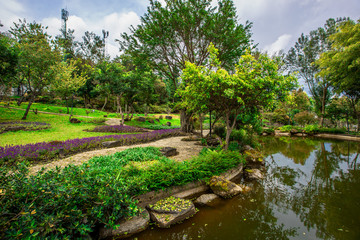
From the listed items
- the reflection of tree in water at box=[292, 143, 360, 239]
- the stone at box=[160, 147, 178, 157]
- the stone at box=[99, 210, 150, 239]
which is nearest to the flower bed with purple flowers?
the stone at box=[160, 147, 178, 157]

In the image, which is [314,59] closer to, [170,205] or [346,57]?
[346,57]

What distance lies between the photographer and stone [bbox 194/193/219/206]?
476cm

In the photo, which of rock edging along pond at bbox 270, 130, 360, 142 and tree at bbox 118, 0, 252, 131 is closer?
tree at bbox 118, 0, 252, 131

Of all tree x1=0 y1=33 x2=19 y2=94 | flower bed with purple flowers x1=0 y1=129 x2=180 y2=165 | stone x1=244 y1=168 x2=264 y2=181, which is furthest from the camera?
tree x1=0 y1=33 x2=19 y2=94

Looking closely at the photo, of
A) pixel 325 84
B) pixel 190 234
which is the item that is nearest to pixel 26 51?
pixel 190 234

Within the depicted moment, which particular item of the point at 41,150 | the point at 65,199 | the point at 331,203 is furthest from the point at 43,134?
the point at 331,203

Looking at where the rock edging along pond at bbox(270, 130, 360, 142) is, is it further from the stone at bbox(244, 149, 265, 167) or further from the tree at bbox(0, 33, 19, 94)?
the tree at bbox(0, 33, 19, 94)

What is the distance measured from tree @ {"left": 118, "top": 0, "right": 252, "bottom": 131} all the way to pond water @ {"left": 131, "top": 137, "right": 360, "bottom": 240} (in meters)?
10.7

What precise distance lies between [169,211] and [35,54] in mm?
19293

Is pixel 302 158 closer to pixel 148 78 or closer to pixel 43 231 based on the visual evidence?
pixel 43 231

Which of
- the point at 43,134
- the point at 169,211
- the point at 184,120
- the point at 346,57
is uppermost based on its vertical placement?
the point at 346,57

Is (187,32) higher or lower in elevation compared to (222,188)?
higher

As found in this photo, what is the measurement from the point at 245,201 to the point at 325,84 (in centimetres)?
3143

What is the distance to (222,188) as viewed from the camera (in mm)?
5199
